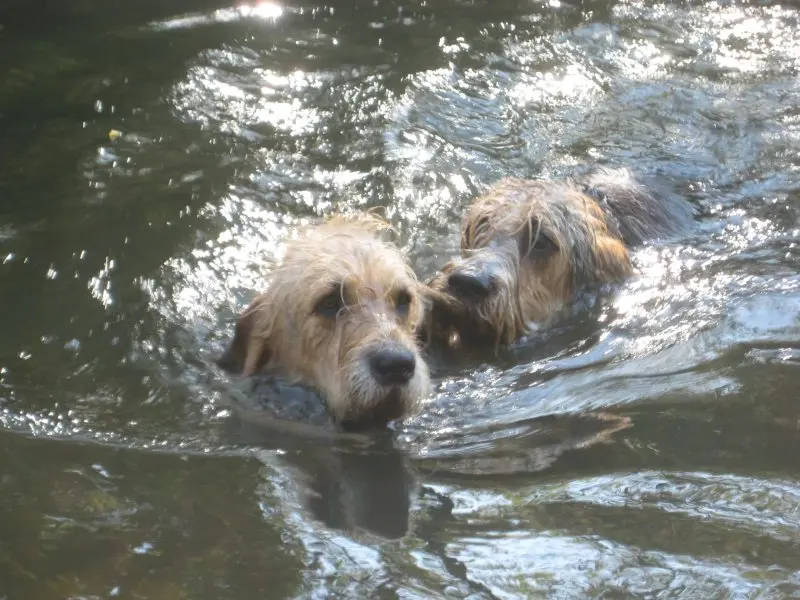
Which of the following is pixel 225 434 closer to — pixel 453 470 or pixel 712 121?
pixel 453 470

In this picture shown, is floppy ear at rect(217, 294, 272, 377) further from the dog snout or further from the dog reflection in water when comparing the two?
the dog snout

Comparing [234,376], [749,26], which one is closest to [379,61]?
[749,26]

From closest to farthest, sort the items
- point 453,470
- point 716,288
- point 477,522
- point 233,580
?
point 233,580 < point 477,522 < point 453,470 < point 716,288

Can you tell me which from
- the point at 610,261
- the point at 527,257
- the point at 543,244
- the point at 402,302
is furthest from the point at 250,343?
the point at 610,261

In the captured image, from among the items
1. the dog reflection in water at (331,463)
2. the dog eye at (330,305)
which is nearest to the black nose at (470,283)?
the dog eye at (330,305)

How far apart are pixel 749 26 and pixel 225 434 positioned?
27.4 ft

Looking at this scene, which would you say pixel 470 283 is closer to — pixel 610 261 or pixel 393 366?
pixel 393 366

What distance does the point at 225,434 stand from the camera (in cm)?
491

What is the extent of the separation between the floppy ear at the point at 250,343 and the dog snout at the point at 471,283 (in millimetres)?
1031

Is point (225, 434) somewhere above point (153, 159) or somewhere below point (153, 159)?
below

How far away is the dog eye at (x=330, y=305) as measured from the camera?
517 centimetres

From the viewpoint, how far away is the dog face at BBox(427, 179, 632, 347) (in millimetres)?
5637

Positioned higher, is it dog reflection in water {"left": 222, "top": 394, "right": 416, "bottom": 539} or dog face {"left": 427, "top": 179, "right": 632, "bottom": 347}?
dog face {"left": 427, "top": 179, "right": 632, "bottom": 347}

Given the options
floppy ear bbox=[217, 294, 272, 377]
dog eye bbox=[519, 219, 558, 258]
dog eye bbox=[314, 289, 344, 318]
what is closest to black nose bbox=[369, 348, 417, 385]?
dog eye bbox=[314, 289, 344, 318]
